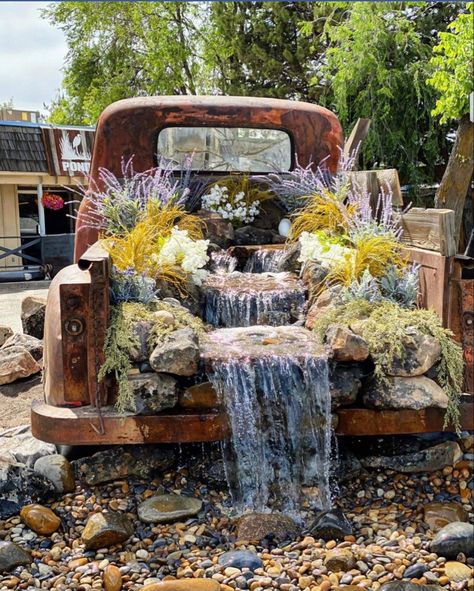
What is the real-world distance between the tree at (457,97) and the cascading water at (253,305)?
3.68 m

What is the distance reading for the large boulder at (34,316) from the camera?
7.51 meters

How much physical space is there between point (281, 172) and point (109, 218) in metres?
1.87

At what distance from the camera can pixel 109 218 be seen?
17.2ft

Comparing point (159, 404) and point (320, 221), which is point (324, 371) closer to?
point (159, 404)

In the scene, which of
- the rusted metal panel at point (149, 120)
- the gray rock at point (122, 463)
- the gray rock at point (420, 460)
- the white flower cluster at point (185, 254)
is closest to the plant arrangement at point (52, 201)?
the rusted metal panel at point (149, 120)

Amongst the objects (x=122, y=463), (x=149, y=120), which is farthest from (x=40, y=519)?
(x=149, y=120)

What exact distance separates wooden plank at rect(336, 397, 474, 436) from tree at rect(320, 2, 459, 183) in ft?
31.5

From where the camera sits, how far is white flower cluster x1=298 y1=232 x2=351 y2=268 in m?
4.92

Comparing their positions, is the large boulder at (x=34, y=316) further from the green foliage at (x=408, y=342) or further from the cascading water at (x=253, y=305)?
the green foliage at (x=408, y=342)

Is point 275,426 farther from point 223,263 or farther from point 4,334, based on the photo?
point 4,334

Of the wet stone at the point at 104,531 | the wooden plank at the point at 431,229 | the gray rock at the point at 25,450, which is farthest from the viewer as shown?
the gray rock at the point at 25,450

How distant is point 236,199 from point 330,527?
3328mm

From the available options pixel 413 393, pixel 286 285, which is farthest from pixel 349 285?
pixel 413 393

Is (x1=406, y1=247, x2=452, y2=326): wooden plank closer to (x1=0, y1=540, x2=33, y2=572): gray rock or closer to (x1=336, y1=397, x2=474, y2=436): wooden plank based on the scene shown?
(x1=336, y1=397, x2=474, y2=436): wooden plank
